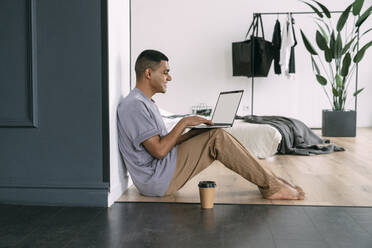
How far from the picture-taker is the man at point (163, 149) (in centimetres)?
224

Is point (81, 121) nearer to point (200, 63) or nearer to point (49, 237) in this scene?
point (49, 237)

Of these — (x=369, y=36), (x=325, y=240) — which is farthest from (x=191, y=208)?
(x=369, y=36)

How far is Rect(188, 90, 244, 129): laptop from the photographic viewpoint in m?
2.25

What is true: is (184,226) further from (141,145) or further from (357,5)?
(357,5)

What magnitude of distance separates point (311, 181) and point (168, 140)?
1.17 meters

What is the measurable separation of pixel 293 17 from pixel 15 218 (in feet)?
18.9

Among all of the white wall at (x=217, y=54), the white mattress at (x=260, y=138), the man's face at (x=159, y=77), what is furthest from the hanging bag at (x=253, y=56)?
the man's face at (x=159, y=77)

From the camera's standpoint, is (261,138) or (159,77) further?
(261,138)

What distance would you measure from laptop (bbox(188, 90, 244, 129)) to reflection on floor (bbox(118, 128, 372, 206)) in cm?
34

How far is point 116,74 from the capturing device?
237cm

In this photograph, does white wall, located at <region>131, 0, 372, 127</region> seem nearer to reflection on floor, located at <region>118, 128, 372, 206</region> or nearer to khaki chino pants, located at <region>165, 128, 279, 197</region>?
reflection on floor, located at <region>118, 128, 372, 206</region>

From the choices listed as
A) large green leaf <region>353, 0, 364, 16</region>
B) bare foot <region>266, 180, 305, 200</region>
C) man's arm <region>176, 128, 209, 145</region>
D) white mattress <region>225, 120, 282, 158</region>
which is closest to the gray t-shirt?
man's arm <region>176, 128, 209, 145</region>

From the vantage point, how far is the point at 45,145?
223 cm

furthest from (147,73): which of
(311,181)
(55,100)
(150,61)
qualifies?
(311,181)
